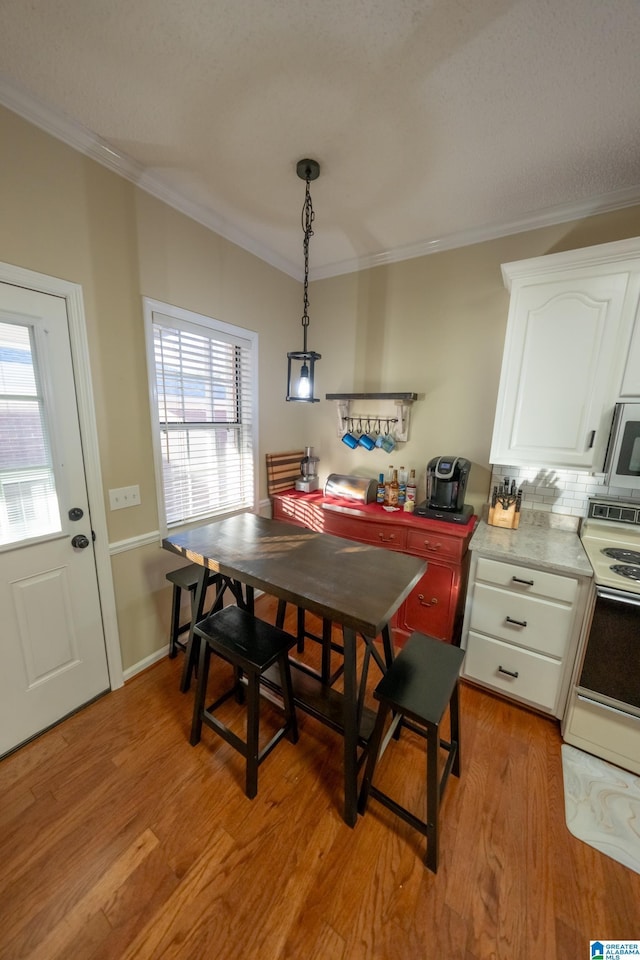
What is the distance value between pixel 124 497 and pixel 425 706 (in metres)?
1.74

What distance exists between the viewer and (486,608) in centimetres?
183

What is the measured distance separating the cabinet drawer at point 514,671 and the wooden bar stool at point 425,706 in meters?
0.54

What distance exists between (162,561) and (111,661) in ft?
1.92

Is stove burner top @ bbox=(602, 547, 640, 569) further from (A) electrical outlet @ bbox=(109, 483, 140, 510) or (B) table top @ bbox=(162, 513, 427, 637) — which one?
(A) electrical outlet @ bbox=(109, 483, 140, 510)

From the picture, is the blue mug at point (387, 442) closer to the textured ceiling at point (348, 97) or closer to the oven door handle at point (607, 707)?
the textured ceiling at point (348, 97)

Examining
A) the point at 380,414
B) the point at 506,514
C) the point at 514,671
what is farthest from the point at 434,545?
the point at 380,414

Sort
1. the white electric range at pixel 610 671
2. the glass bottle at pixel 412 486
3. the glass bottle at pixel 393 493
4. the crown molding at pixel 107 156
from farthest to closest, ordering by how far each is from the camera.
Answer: the glass bottle at pixel 393 493 < the glass bottle at pixel 412 486 < the white electric range at pixel 610 671 < the crown molding at pixel 107 156

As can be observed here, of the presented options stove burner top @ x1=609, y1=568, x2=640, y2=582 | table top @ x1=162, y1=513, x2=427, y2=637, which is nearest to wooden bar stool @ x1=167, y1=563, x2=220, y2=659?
table top @ x1=162, y1=513, x2=427, y2=637

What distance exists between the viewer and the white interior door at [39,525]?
142 centimetres

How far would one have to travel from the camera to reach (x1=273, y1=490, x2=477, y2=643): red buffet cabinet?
6.86 feet

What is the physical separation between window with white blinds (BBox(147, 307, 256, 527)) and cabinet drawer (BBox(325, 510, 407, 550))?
29.1 inches

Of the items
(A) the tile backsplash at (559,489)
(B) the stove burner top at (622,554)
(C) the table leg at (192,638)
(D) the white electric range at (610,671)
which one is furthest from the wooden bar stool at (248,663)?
(A) the tile backsplash at (559,489)

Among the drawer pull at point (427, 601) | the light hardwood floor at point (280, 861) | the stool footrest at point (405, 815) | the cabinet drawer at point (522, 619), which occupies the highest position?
the cabinet drawer at point (522, 619)

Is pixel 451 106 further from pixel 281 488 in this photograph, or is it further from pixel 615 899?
pixel 615 899
